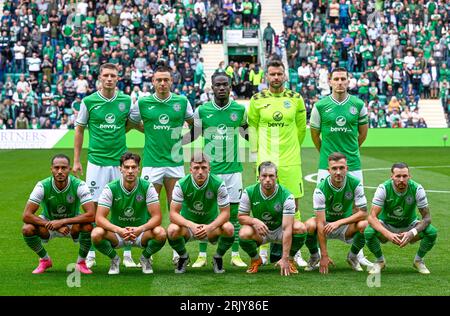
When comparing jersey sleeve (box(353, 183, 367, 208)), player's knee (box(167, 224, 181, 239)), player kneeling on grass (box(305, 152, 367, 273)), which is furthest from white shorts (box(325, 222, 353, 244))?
player's knee (box(167, 224, 181, 239))

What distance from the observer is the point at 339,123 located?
11.2 metres

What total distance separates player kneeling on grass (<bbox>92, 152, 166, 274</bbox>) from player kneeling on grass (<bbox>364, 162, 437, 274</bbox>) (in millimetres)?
2279

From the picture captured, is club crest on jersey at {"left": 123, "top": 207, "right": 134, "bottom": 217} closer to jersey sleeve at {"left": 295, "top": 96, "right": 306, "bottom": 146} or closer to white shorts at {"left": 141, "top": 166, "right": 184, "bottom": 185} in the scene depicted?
white shorts at {"left": 141, "top": 166, "right": 184, "bottom": 185}

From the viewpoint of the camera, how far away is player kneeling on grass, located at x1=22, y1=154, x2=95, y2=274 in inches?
407

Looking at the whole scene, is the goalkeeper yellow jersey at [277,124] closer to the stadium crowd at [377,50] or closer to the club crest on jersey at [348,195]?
the club crest on jersey at [348,195]

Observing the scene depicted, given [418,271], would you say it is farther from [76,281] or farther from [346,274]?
[76,281]

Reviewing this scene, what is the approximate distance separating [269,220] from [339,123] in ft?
5.10

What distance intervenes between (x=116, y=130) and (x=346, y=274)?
3.21 meters

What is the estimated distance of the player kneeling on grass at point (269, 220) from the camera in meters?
10.3

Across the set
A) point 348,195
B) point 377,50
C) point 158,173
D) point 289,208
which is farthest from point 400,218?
point 377,50

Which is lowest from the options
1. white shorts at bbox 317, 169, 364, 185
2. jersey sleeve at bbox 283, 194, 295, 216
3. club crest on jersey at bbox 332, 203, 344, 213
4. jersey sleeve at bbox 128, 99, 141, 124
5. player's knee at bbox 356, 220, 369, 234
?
player's knee at bbox 356, 220, 369, 234

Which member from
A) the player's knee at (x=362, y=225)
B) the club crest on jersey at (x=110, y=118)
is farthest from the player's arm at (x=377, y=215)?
the club crest on jersey at (x=110, y=118)

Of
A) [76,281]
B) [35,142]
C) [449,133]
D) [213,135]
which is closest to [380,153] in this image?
[449,133]

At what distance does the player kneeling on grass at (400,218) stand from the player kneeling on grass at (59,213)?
120 inches
